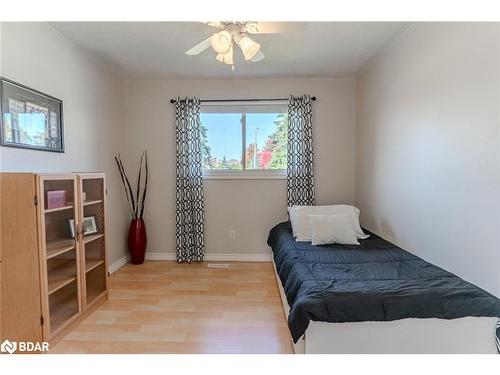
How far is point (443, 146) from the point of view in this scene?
1.96 metres

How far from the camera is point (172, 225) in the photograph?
3811 mm

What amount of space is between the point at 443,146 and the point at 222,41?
169 centimetres

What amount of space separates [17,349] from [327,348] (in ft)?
6.17

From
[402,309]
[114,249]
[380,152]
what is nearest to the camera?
[402,309]

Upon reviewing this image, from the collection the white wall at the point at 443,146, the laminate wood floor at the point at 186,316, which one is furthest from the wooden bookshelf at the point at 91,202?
the white wall at the point at 443,146

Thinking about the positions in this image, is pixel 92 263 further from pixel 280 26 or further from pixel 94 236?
pixel 280 26

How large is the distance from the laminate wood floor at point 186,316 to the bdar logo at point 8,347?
21 cm

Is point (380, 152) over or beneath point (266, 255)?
over

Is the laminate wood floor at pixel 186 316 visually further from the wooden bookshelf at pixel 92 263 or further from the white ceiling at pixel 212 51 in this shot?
the white ceiling at pixel 212 51

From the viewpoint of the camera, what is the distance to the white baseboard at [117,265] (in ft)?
10.8

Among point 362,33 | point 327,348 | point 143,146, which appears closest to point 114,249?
point 143,146

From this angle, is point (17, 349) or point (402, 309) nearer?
point (402, 309)

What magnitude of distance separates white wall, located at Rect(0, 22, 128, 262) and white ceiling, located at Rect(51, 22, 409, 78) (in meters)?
0.19

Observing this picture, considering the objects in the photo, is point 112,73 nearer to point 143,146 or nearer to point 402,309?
point 143,146
